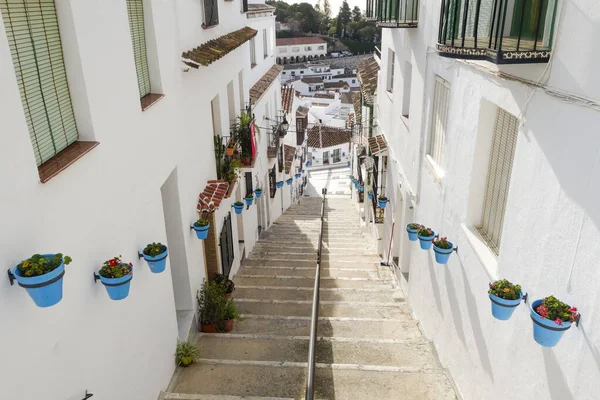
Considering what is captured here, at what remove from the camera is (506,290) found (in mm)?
4453

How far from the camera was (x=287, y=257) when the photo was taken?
14.9 meters

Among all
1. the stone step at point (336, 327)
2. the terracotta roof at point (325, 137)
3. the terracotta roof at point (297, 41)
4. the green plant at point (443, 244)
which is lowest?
the terracotta roof at point (325, 137)

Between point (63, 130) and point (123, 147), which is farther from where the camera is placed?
point (123, 147)

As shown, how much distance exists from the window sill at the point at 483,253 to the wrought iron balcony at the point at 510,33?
7.73 feet

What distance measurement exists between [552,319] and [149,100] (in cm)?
550

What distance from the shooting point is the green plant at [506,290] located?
4.42 meters

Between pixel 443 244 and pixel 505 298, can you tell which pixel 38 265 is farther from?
pixel 443 244

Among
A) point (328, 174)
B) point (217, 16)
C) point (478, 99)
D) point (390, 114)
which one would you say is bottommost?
point (328, 174)

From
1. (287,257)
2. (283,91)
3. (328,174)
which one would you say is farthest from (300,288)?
(328,174)

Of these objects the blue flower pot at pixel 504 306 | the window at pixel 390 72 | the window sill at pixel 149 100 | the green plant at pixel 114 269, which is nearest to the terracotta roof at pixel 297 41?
the window at pixel 390 72

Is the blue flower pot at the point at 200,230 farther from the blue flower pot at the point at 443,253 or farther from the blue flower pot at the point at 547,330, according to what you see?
the blue flower pot at the point at 547,330

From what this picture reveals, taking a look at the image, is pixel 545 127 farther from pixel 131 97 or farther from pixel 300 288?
pixel 300 288

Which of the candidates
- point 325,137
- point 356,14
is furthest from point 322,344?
point 356,14

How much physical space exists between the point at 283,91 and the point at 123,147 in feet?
74.0
